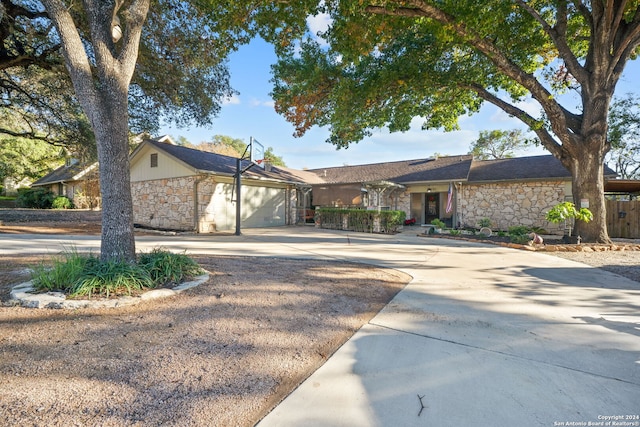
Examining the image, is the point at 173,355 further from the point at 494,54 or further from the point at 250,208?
the point at 250,208

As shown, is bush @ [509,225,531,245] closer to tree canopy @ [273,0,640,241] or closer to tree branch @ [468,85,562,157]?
tree canopy @ [273,0,640,241]

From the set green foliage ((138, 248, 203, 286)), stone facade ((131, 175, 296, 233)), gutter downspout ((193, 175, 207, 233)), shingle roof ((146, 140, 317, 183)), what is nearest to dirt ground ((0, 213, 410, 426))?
green foliage ((138, 248, 203, 286))

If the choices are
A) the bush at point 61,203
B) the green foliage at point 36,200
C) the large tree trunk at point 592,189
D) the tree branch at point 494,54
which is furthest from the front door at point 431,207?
the green foliage at point 36,200

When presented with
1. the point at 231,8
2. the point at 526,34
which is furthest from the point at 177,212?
the point at 526,34

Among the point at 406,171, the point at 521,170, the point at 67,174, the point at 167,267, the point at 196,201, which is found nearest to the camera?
the point at 167,267

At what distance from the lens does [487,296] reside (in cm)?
398

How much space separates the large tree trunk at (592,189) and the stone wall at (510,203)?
15.4ft

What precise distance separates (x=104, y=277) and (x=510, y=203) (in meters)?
16.8

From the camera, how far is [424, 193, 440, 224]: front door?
18281 millimetres

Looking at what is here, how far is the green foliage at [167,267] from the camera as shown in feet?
12.6

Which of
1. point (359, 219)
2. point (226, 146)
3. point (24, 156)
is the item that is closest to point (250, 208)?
point (359, 219)

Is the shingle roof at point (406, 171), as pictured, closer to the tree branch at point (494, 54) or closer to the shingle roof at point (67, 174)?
the tree branch at point (494, 54)

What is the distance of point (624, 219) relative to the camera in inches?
471

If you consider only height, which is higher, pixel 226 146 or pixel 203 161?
pixel 226 146
